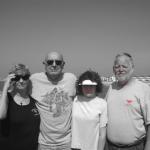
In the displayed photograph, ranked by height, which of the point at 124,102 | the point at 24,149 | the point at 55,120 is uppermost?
the point at 124,102

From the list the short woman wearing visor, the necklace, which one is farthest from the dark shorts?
the necklace

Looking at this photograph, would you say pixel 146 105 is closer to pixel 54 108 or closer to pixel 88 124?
pixel 88 124

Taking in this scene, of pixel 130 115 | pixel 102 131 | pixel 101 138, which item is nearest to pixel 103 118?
pixel 102 131

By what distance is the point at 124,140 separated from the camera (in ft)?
16.3

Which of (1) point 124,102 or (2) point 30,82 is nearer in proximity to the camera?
(1) point 124,102

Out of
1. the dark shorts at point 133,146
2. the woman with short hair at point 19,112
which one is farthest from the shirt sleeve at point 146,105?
the woman with short hair at point 19,112

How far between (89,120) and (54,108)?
2.48 ft

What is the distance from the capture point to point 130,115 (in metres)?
4.98

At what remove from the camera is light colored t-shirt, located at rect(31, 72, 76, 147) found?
5.25 meters

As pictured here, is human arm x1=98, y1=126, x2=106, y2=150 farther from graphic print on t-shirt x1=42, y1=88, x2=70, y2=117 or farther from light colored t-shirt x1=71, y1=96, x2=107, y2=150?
graphic print on t-shirt x1=42, y1=88, x2=70, y2=117

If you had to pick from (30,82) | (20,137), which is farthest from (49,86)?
(20,137)

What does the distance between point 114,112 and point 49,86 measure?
1.32m

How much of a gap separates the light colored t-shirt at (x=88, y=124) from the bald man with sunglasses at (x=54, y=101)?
11.2 inches

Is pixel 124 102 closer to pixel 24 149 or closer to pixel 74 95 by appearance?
pixel 74 95
